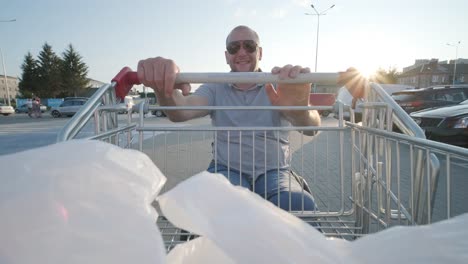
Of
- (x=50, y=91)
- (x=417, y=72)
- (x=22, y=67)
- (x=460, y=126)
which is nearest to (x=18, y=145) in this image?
(x=460, y=126)

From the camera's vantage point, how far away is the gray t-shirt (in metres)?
1.82

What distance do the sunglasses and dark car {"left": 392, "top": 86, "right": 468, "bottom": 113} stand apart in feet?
25.5

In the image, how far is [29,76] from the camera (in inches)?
1698

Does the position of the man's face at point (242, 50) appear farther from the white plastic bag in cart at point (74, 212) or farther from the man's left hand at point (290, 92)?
the white plastic bag in cart at point (74, 212)

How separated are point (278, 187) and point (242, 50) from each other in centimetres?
97

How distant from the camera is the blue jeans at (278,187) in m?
1.61

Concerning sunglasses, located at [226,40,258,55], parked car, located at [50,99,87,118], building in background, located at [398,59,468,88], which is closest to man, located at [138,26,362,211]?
sunglasses, located at [226,40,258,55]

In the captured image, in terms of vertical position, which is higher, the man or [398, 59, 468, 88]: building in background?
[398, 59, 468, 88]: building in background

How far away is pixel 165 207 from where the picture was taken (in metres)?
0.61

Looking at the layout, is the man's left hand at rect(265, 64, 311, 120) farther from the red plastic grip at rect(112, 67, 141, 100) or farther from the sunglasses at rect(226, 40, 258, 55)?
the red plastic grip at rect(112, 67, 141, 100)

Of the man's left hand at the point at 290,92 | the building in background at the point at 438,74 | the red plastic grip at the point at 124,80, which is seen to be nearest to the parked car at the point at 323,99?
the man's left hand at the point at 290,92

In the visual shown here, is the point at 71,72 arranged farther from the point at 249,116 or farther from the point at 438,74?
the point at 438,74

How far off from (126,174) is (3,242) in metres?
0.21

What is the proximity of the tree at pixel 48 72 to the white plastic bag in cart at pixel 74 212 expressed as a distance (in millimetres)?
49363
